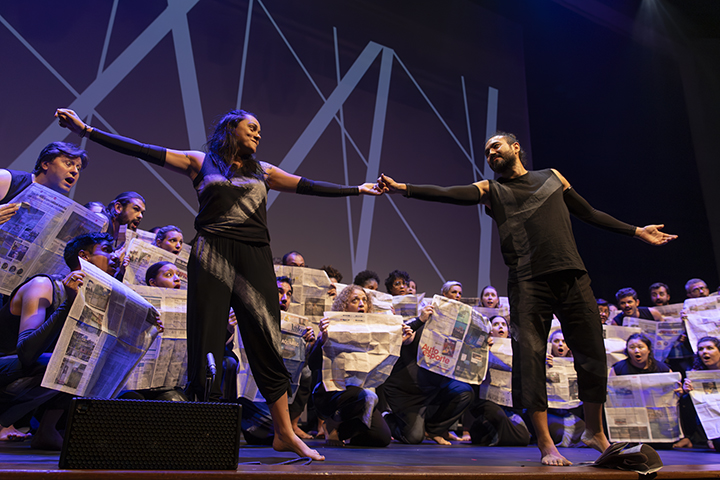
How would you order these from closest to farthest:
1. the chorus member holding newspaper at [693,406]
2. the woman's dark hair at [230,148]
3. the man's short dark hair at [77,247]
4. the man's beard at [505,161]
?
the woman's dark hair at [230,148]
the man's beard at [505,161]
the man's short dark hair at [77,247]
the chorus member holding newspaper at [693,406]

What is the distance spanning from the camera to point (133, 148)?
1.84 meters

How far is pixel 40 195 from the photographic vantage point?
8.37ft

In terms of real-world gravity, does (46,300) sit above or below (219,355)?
above

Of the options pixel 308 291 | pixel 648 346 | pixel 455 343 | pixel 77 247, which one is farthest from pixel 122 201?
pixel 648 346

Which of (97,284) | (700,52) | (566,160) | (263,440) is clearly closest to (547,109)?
(566,160)

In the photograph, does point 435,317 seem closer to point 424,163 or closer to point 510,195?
point 510,195

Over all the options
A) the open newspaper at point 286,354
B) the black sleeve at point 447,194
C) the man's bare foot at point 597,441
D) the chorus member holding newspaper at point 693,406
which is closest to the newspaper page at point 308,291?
the open newspaper at point 286,354

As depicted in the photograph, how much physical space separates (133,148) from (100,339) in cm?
82

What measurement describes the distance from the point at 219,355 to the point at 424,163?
4.12m

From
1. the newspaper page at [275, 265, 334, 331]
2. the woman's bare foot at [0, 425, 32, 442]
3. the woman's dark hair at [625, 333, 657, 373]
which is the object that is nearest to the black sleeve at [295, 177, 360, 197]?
the newspaper page at [275, 265, 334, 331]

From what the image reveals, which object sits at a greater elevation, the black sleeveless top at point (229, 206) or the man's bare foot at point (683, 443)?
the black sleeveless top at point (229, 206)

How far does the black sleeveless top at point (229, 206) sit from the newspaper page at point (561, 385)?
2.59 meters

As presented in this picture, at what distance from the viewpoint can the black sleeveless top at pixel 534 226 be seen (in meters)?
2.05

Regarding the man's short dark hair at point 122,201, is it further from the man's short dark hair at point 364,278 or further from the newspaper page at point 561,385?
the newspaper page at point 561,385
